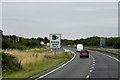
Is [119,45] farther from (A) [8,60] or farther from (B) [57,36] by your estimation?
(A) [8,60]

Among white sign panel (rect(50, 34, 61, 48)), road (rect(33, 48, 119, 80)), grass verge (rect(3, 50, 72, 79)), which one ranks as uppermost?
white sign panel (rect(50, 34, 61, 48))

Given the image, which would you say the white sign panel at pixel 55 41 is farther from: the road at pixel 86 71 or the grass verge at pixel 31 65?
the road at pixel 86 71

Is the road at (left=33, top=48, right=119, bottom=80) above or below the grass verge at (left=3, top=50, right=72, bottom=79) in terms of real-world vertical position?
below

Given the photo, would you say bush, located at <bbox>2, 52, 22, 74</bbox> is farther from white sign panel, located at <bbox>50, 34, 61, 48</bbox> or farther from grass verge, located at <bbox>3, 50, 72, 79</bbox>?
white sign panel, located at <bbox>50, 34, 61, 48</bbox>

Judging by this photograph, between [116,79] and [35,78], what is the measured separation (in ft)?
15.3

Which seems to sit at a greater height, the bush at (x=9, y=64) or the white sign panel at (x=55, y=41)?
the white sign panel at (x=55, y=41)

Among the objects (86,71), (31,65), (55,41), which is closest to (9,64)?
(86,71)

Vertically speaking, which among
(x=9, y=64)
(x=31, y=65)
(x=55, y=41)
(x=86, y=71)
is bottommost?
(x=86, y=71)

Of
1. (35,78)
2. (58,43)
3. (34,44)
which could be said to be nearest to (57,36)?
(58,43)

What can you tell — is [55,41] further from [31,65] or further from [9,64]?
[9,64]

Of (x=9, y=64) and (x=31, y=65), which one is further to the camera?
(x=31, y=65)

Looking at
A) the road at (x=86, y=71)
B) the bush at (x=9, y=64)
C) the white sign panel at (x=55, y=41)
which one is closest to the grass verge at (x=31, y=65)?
the bush at (x=9, y=64)

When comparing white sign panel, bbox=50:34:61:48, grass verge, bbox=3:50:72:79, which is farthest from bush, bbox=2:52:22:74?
white sign panel, bbox=50:34:61:48

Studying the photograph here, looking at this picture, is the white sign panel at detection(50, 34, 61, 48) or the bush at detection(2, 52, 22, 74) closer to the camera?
the bush at detection(2, 52, 22, 74)
